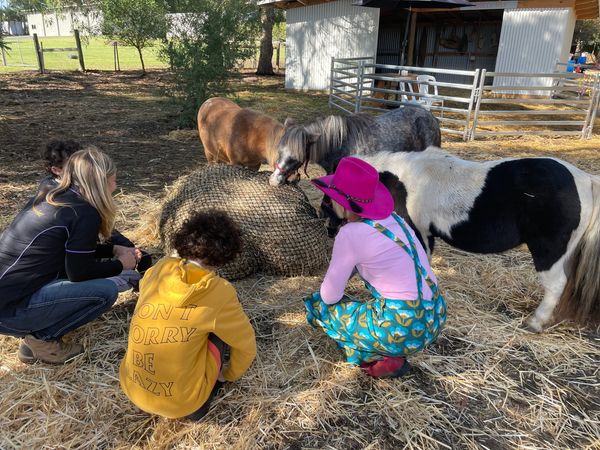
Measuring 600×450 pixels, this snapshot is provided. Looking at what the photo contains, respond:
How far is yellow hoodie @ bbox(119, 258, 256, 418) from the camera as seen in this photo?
188cm

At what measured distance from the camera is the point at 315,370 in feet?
8.22

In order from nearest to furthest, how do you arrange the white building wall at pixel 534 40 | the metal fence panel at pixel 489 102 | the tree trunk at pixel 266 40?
the metal fence panel at pixel 489 102 → the white building wall at pixel 534 40 → the tree trunk at pixel 266 40

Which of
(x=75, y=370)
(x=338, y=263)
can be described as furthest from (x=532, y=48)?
(x=75, y=370)

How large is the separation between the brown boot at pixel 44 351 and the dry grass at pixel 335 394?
55 millimetres

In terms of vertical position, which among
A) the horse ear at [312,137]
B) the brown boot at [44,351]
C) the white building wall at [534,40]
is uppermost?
the white building wall at [534,40]

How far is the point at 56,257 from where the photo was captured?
2369 millimetres

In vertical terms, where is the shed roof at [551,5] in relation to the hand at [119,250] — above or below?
above

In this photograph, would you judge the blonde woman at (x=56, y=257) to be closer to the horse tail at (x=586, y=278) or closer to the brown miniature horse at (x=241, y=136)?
the horse tail at (x=586, y=278)

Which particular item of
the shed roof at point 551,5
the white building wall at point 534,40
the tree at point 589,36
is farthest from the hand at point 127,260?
the tree at point 589,36

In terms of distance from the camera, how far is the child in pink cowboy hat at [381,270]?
2.13 m

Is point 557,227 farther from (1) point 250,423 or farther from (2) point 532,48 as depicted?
(2) point 532,48

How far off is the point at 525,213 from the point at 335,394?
160 centimetres

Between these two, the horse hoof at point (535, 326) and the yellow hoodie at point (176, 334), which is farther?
the horse hoof at point (535, 326)

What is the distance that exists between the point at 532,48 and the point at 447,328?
13.8 meters
